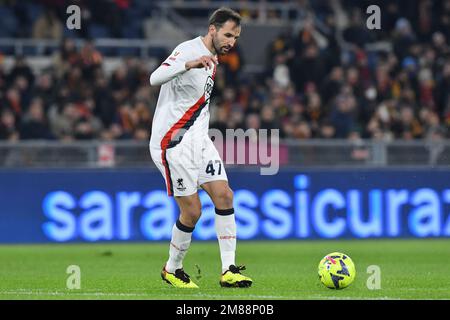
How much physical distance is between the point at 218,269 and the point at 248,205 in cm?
517

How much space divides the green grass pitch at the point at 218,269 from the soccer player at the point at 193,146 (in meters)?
0.49

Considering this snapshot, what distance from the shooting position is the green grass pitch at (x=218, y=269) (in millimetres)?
10156

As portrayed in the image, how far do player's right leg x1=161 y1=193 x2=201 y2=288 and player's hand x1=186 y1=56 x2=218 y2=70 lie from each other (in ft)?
4.24

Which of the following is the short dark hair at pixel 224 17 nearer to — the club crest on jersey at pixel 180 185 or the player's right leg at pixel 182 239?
the club crest on jersey at pixel 180 185

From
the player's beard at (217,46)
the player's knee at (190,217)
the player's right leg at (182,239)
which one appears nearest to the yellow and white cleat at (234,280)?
the player's right leg at (182,239)

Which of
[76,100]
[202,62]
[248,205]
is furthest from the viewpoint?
[76,100]

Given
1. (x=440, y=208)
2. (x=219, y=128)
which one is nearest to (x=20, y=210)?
(x=219, y=128)

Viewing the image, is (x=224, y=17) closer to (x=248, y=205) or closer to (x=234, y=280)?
(x=234, y=280)

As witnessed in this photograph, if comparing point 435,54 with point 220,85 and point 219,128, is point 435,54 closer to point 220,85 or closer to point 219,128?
point 220,85

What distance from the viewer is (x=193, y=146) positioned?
1082 centimetres

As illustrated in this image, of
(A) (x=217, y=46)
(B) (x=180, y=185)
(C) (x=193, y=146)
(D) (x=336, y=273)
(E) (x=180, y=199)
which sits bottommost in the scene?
(D) (x=336, y=273)

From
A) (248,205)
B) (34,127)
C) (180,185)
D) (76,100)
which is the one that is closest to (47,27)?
(76,100)

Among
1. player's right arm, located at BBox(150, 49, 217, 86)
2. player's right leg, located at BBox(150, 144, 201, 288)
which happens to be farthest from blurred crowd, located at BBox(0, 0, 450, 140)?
player's right arm, located at BBox(150, 49, 217, 86)
